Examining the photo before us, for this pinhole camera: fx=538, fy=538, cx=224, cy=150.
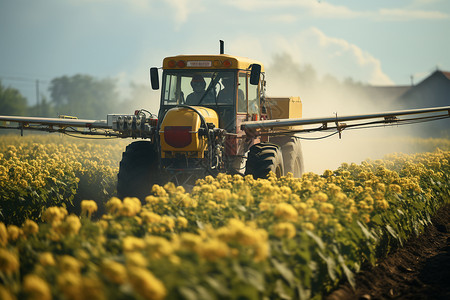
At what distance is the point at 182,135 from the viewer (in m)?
9.12

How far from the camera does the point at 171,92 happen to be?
10766mm

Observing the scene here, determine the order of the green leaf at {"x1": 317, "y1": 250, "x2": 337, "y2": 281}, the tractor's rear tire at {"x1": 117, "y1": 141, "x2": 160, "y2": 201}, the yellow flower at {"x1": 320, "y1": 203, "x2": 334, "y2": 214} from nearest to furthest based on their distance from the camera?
the green leaf at {"x1": 317, "y1": 250, "x2": 337, "y2": 281} < the yellow flower at {"x1": 320, "y1": 203, "x2": 334, "y2": 214} < the tractor's rear tire at {"x1": 117, "y1": 141, "x2": 160, "y2": 201}

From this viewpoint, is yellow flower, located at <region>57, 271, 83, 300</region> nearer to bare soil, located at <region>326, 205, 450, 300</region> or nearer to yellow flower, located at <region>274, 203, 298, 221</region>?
yellow flower, located at <region>274, 203, 298, 221</region>

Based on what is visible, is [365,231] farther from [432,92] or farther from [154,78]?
[432,92]

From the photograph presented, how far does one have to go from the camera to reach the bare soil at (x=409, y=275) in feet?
20.5

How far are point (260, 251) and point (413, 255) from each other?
5.05 m

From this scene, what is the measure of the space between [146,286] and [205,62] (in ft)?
25.0

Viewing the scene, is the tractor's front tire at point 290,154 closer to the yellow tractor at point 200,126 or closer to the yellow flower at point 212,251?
the yellow tractor at point 200,126

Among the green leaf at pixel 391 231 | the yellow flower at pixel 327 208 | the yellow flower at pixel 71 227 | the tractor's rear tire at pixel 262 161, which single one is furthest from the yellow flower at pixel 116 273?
the tractor's rear tire at pixel 262 161

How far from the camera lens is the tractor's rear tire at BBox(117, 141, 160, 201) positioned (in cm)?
Answer: 962

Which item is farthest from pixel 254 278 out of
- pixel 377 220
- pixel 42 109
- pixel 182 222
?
pixel 42 109

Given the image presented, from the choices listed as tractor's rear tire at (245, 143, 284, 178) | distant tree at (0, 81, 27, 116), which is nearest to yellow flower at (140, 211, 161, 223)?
tractor's rear tire at (245, 143, 284, 178)

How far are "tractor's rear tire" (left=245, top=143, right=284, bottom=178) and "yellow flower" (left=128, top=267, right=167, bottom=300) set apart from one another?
634 cm

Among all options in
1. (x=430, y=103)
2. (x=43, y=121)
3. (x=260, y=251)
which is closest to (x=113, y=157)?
(x=43, y=121)
